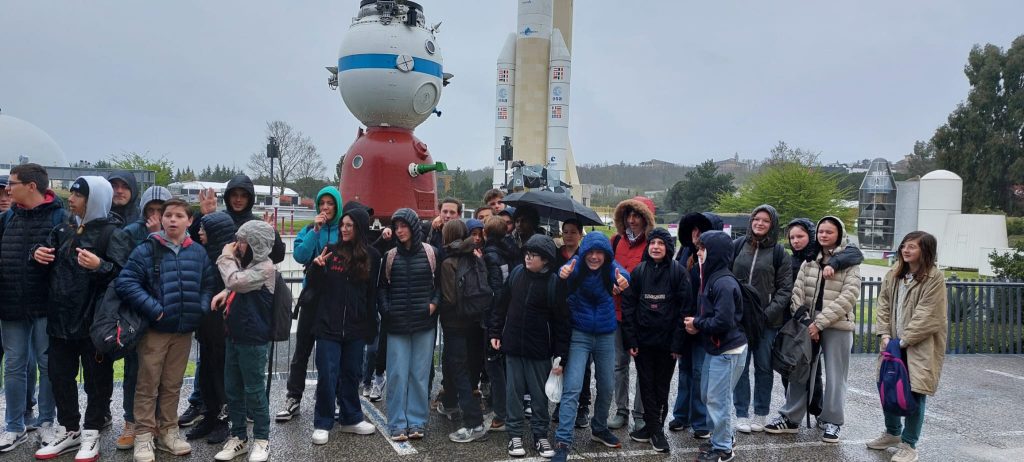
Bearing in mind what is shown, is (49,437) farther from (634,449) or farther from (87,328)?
(634,449)

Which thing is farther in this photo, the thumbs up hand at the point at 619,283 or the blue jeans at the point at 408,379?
the blue jeans at the point at 408,379

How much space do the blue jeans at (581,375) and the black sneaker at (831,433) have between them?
186 centimetres

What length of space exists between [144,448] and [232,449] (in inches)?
22.3

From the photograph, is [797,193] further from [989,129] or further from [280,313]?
[280,313]

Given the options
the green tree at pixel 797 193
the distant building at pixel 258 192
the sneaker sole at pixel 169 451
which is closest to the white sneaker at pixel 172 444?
the sneaker sole at pixel 169 451

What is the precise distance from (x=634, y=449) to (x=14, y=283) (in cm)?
460

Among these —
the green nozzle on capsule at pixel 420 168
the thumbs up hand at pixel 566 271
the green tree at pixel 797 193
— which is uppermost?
the green tree at pixel 797 193

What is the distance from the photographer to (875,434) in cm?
557

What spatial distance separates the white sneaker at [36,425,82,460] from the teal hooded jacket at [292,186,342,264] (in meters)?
1.95

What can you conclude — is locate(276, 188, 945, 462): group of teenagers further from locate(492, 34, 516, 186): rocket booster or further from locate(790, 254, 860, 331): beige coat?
locate(492, 34, 516, 186): rocket booster

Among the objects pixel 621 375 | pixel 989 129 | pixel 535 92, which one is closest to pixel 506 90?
pixel 535 92

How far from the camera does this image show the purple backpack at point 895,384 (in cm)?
482

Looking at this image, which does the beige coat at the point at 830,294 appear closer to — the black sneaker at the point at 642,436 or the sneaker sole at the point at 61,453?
the black sneaker at the point at 642,436

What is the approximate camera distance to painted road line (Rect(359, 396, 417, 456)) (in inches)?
191
